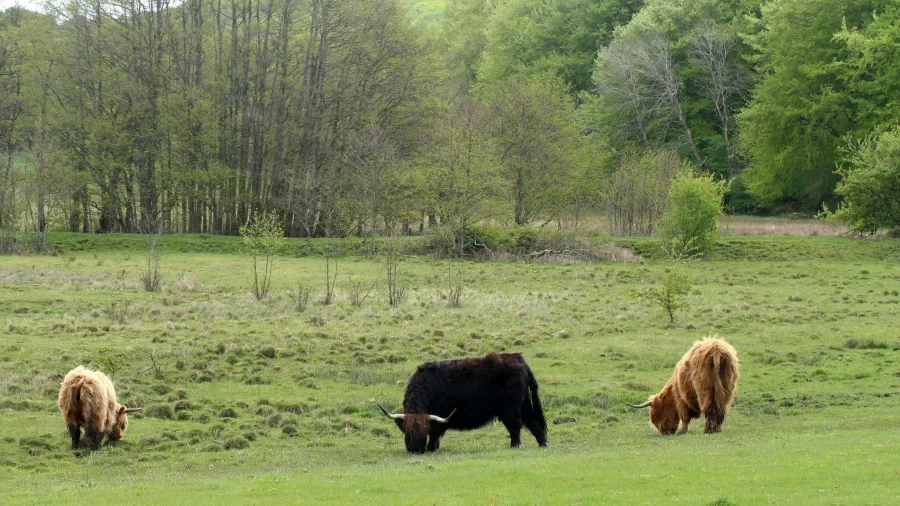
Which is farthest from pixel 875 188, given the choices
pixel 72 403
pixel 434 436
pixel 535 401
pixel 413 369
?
pixel 72 403

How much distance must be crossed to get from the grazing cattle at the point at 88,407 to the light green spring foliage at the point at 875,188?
50115 mm

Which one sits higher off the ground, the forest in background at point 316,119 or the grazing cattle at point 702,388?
the forest in background at point 316,119

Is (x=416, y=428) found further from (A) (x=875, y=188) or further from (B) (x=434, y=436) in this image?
(A) (x=875, y=188)

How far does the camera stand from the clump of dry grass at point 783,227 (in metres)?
Answer: 62.8

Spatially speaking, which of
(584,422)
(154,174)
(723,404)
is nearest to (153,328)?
(584,422)

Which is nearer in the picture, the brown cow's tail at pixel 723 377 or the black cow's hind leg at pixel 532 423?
the black cow's hind leg at pixel 532 423

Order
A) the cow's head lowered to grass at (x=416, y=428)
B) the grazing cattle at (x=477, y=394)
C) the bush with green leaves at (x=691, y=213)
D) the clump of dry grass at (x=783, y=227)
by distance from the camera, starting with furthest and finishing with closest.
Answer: the clump of dry grass at (x=783, y=227) → the bush with green leaves at (x=691, y=213) → the grazing cattle at (x=477, y=394) → the cow's head lowered to grass at (x=416, y=428)

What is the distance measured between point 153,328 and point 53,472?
13.0 m

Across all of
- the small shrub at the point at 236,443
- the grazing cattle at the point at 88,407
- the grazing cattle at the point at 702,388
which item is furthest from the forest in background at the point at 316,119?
the grazing cattle at the point at 88,407

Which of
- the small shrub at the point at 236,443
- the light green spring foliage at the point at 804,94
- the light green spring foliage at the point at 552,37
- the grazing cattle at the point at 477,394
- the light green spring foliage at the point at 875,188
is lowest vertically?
the small shrub at the point at 236,443

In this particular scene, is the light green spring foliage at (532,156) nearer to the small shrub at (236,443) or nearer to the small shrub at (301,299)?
the small shrub at (301,299)

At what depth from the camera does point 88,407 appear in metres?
16.9

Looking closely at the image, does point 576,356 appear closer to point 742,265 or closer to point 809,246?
point 742,265

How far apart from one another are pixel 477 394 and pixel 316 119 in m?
52.2
